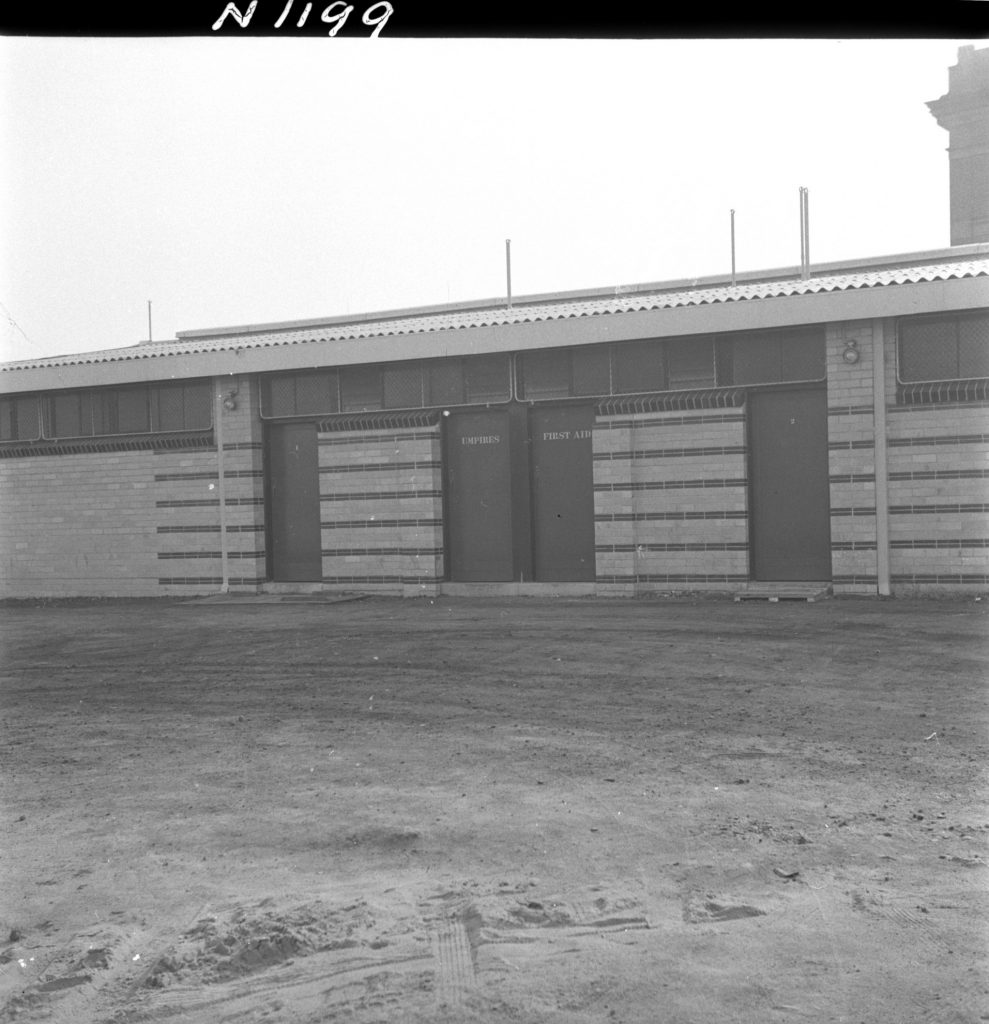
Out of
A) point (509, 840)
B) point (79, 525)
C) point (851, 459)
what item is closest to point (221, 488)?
point (79, 525)

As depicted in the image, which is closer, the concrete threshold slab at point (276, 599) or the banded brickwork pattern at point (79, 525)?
the concrete threshold slab at point (276, 599)

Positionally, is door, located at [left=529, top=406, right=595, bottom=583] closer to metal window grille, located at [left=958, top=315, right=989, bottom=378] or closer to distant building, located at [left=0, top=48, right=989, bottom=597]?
distant building, located at [left=0, top=48, right=989, bottom=597]

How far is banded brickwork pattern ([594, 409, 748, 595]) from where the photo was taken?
16.0 metres

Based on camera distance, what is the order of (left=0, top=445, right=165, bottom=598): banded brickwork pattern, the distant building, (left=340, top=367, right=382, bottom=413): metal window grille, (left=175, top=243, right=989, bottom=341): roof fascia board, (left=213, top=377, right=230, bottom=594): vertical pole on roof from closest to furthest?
the distant building → (left=340, top=367, right=382, bottom=413): metal window grille → (left=213, top=377, right=230, bottom=594): vertical pole on roof → (left=0, top=445, right=165, bottom=598): banded brickwork pattern → (left=175, top=243, right=989, bottom=341): roof fascia board

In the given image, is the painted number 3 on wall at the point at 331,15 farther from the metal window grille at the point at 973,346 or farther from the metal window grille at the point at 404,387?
the metal window grille at the point at 404,387

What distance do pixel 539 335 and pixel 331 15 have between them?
12.6 meters

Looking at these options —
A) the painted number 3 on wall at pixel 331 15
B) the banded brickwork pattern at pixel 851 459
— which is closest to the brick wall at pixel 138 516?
the banded brickwork pattern at pixel 851 459

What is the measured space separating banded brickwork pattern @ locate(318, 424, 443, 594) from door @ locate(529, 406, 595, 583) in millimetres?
1494

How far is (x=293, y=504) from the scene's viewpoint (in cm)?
1892

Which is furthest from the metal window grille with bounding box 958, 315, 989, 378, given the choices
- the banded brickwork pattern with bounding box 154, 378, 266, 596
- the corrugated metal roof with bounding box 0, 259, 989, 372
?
the banded brickwork pattern with bounding box 154, 378, 266, 596

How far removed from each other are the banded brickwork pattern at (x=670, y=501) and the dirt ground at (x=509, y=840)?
16.9 feet

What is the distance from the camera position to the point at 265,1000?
13.2ft

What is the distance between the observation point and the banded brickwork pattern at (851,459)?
15.0 meters

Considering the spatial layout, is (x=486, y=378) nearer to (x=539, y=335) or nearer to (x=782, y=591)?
(x=539, y=335)
